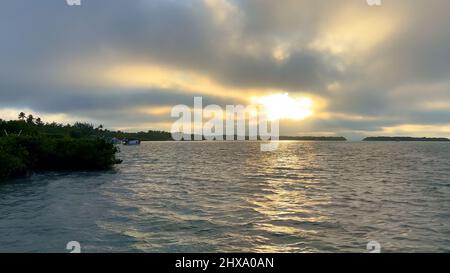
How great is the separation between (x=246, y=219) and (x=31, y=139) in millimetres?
42830

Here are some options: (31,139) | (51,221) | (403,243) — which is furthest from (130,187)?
(403,243)

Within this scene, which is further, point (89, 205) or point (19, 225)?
point (89, 205)

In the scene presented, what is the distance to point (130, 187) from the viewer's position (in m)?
38.8

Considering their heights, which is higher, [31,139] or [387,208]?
[31,139]

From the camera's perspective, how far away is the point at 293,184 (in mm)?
42531

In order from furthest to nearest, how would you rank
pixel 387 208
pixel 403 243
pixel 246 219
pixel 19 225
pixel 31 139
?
1. pixel 31 139
2. pixel 387 208
3. pixel 246 219
4. pixel 19 225
5. pixel 403 243

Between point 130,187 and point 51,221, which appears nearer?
point 51,221

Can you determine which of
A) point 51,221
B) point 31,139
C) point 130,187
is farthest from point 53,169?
point 51,221

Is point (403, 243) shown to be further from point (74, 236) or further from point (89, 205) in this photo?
point (89, 205)
